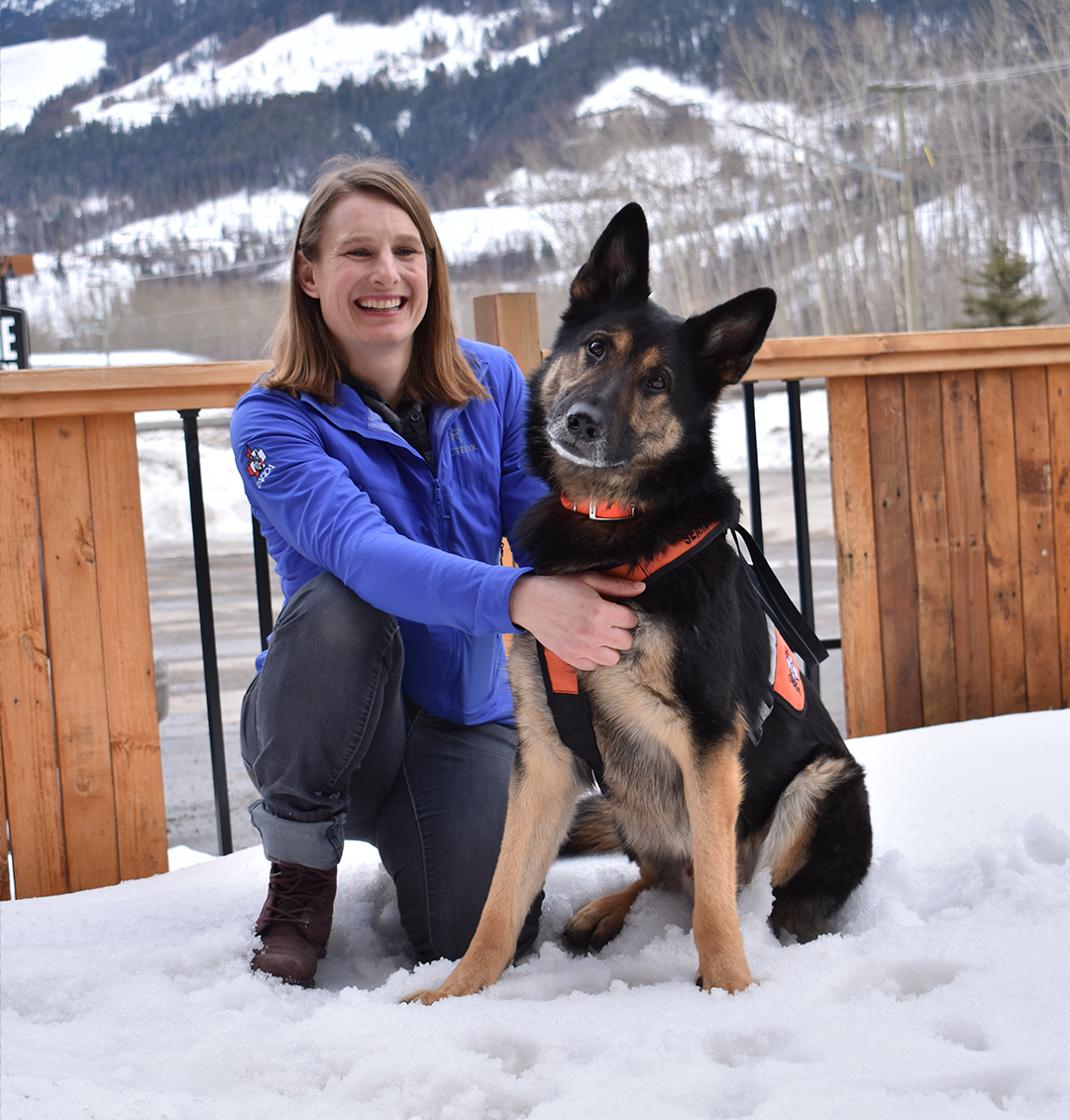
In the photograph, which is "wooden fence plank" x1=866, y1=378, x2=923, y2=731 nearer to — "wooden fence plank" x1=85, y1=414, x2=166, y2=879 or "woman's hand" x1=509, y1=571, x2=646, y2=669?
"woman's hand" x1=509, y1=571, x2=646, y2=669

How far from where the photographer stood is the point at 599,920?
1.86 metres

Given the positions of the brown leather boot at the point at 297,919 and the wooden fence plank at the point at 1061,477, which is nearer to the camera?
the brown leather boot at the point at 297,919

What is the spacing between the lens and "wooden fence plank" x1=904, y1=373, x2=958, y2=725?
297cm

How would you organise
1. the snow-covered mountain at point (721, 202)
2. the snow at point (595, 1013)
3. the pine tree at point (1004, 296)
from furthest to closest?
the snow-covered mountain at point (721, 202) → the pine tree at point (1004, 296) → the snow at point (595, 1013)

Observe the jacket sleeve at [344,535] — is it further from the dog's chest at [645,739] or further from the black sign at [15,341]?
the black sign at [15,341]

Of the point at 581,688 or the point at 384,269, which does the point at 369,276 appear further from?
the point at 581,688

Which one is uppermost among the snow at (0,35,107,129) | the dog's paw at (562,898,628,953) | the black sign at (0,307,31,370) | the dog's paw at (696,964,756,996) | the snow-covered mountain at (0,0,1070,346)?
the snow at (0,35,107,129)

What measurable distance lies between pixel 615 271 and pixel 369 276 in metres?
0.55

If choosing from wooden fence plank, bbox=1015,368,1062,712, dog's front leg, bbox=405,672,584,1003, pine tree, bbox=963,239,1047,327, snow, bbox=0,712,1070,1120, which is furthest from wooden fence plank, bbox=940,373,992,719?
pine tree, bbox=963,239,1047,327

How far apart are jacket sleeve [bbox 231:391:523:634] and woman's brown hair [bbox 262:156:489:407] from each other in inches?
4.2

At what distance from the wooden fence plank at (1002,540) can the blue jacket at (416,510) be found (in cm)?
174

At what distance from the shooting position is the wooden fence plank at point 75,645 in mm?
2309

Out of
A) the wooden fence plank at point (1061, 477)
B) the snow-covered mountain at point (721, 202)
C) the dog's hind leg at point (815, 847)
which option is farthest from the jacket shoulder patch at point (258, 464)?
the snow-covered mountain at point (721, 202)

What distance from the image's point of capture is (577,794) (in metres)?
1.78
